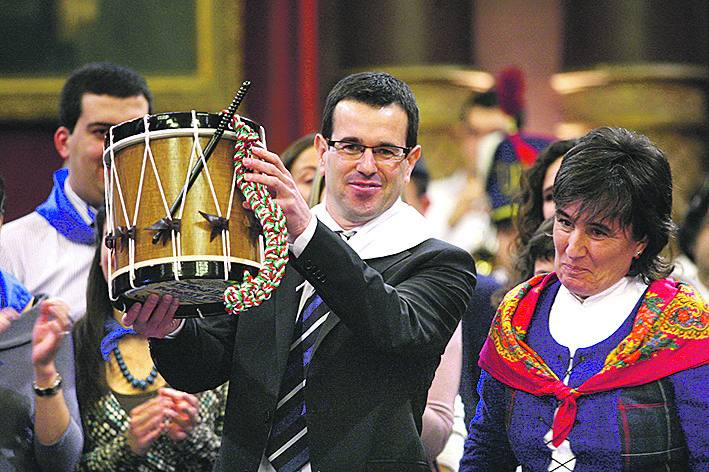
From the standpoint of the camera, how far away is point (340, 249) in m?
3.05

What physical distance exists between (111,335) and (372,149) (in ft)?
3.54

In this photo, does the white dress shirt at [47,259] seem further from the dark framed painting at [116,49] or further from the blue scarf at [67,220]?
the dark framed painting at [116,49]

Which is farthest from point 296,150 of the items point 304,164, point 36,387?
point 36,387

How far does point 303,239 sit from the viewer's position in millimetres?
3027

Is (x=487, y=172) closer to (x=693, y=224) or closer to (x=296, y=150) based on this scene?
(x=693, y=224)

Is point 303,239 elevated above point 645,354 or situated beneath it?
elevated above

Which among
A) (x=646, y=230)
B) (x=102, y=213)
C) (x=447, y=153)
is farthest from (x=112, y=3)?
(x=646, y=230)

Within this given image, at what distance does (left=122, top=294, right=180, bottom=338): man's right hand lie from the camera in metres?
3.12

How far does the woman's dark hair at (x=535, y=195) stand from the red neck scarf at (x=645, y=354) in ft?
3.96

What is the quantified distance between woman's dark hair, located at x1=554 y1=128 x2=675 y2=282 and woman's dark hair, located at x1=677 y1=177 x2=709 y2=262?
2.67 m

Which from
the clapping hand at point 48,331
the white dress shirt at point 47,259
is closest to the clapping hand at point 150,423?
the clapping hand at point 48,331

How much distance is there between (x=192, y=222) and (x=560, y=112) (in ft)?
21.3

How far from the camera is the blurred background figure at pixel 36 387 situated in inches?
144

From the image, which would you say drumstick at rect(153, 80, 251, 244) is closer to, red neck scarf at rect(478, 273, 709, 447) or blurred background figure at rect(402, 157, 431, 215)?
red neck scarf at rect(478, 273, 709, 447)
